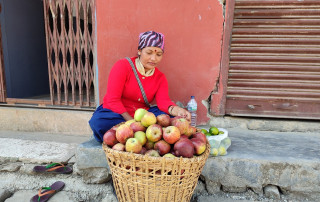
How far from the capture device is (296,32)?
2.55 m

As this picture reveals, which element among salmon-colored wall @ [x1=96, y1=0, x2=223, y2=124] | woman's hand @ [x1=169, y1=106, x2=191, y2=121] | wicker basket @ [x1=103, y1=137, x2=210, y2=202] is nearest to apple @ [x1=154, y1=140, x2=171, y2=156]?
wicker basket @ [x1=103, y1=137, x2=210, y2=202]

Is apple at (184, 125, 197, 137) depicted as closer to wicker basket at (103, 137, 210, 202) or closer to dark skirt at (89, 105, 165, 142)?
wicker basket at (103, 137, 210, 202)

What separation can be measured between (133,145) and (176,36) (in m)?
1.82

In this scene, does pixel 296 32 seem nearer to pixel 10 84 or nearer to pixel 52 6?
pixel 52 6

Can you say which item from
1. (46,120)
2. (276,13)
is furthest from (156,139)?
(46,120)

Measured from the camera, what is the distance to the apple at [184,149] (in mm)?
1298

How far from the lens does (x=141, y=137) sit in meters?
1.41

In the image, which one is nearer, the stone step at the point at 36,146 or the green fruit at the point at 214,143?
the green fruit at the point at 214,143

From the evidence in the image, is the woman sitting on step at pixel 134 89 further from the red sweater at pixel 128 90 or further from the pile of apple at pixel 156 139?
the pile of apple at pixel 156 139

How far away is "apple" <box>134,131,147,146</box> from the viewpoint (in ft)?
4.62

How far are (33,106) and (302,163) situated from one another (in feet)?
13.1

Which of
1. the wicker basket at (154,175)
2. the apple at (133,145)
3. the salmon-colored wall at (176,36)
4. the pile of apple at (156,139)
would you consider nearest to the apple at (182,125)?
the pile of apple at (156,139)

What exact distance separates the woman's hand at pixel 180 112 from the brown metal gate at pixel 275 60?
101 cm

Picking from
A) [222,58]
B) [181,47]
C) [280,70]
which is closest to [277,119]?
[280,70]
